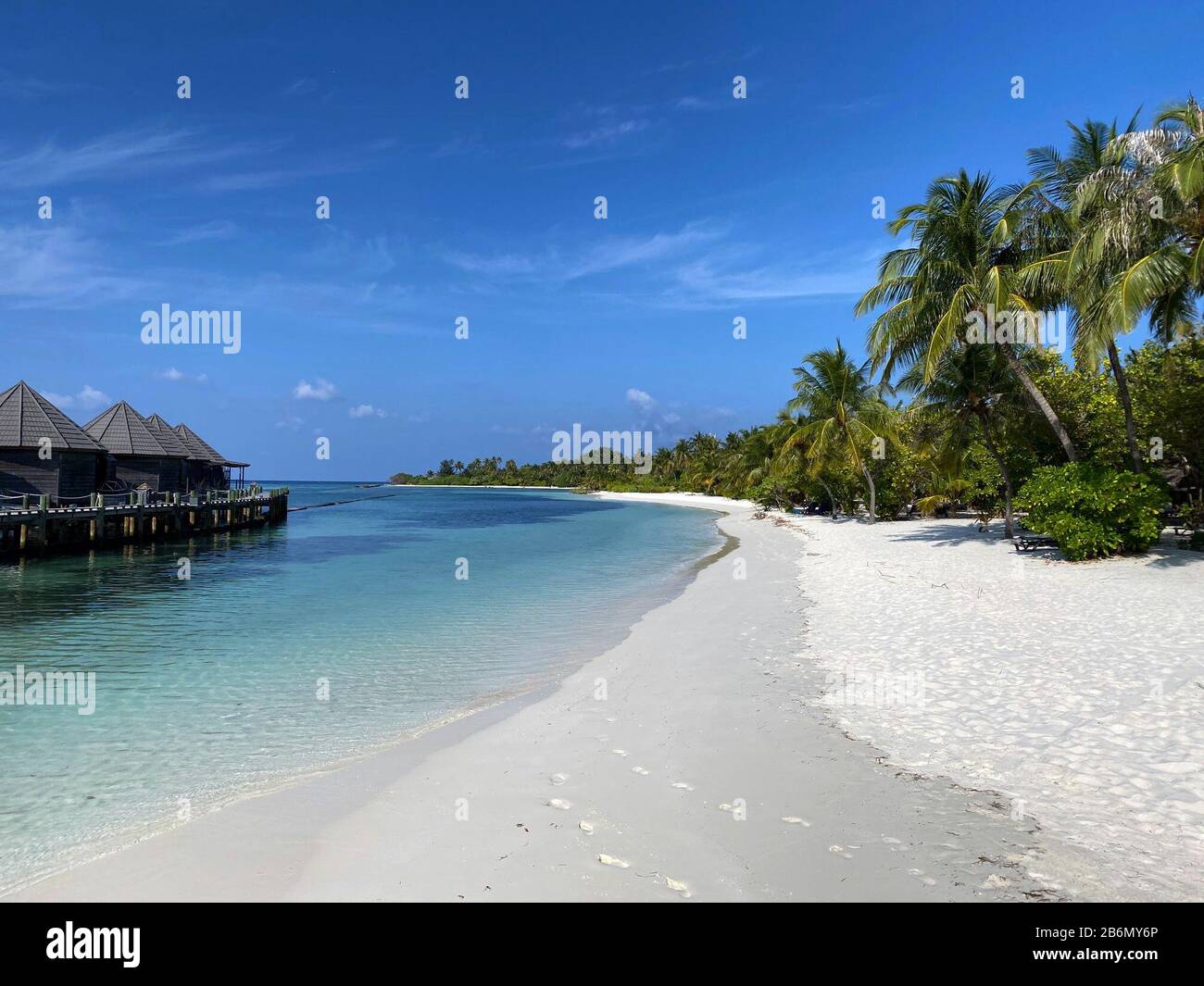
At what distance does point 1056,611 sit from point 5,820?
1296 cm

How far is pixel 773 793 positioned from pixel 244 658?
8.89m

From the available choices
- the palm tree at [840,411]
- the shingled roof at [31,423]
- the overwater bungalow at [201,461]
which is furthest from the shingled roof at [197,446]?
the palm tree at [840,411]

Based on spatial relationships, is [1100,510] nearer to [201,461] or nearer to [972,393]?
[972,393]

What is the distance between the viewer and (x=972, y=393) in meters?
20.5

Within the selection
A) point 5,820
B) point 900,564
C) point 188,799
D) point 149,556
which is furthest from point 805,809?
point 149,556

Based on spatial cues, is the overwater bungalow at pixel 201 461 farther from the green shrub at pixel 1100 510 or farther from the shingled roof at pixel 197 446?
the green shrub at pixel 1100 510

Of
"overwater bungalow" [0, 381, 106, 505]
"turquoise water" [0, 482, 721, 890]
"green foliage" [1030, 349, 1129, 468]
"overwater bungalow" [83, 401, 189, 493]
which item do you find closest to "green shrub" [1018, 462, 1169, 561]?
"green foliage" [1030, 349, 1129, 468]

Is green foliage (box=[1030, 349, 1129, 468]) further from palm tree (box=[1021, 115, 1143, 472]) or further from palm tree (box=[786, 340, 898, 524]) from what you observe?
palm tree (box=[786, 340, 898, 524])

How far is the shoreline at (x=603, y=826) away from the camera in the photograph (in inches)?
139

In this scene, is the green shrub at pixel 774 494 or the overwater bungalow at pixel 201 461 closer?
the overwater bungalow at pixel 201 461

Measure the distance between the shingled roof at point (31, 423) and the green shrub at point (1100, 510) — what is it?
3505cm

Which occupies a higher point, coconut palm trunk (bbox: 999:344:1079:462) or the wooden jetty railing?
coconut palm trunk (bbox: 999:344:1079:462)

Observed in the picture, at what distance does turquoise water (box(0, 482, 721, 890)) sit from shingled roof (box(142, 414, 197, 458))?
41.2 feet

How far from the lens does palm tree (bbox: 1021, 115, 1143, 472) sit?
534 inches
